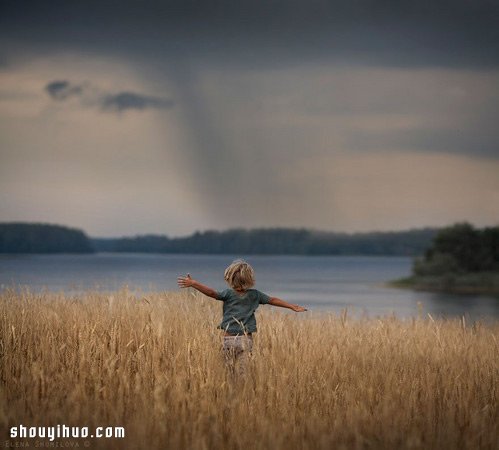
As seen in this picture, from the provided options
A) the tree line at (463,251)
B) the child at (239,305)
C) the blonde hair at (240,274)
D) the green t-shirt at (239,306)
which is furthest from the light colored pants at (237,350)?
the tree line at (463,251)

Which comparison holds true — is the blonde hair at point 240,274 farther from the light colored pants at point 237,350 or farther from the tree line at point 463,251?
the tree line at point 463,251

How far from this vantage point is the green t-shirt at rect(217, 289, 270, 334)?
29.8 feet

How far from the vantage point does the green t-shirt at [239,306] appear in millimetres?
9086

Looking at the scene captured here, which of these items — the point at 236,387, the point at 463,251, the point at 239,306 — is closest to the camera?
the point at 236,387

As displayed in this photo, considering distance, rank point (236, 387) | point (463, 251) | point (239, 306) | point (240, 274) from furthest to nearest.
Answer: point (463, 251) → point (239, 306) → point (240, 274) → point (236, 387)

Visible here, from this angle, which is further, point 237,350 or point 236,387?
point 237,350

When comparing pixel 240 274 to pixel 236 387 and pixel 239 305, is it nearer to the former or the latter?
pixel 239 305

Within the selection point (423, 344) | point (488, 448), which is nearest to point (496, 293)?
point (423, 344)

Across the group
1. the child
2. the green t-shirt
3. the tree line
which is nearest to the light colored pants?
the child

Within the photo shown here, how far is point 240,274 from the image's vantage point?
8969 mm

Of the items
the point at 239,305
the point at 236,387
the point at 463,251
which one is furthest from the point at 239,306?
the point at 463,251

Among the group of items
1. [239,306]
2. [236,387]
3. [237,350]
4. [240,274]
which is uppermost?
[240,274]

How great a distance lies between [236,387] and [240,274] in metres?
1.22

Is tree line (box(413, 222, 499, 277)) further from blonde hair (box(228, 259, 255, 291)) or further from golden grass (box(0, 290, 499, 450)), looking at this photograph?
blonde hair (box(228, 259, 255, 291))
